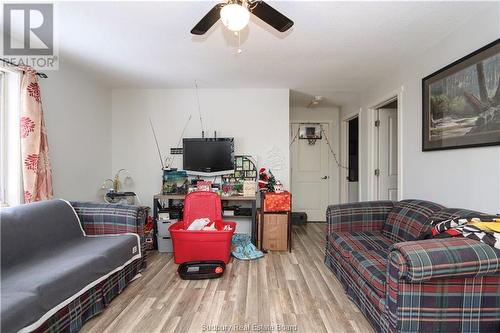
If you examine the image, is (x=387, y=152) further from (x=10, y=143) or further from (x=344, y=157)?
(x=10, y=143)

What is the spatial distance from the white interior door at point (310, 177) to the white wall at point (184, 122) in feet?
3.86

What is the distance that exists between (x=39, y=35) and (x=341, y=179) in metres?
4.71

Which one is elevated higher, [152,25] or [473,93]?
[152,25]

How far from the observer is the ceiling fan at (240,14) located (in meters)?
1.30

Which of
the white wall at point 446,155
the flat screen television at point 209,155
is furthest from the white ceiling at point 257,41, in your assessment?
the flat screen television at point 209,155

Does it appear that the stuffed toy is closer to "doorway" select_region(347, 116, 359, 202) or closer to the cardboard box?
the cardboard box

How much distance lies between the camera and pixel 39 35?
84.1 inches

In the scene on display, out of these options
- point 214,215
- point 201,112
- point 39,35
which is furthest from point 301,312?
point 39,35

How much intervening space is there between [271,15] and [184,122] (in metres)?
2.56

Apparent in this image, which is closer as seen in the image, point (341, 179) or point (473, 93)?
point (473, 93)

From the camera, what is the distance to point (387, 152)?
3484mm

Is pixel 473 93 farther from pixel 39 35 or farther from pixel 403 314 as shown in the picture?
pixel 39 35

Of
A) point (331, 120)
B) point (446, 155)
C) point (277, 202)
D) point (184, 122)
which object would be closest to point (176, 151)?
point (184, 122)

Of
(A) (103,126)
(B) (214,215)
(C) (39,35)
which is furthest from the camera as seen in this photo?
(A) (103,126)
